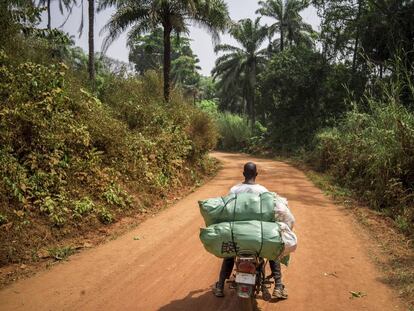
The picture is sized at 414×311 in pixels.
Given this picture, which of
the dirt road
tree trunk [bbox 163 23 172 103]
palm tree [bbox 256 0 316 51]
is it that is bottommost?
the dirt road

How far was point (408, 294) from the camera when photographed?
555 centimetres

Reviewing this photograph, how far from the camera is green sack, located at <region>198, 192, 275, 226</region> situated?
4539 millimetres

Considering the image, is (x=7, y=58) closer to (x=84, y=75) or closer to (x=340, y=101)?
(x=84, y=75)

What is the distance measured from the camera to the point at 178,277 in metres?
6.10

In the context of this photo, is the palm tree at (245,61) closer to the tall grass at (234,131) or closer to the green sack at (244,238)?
the tall grass at (234,131)

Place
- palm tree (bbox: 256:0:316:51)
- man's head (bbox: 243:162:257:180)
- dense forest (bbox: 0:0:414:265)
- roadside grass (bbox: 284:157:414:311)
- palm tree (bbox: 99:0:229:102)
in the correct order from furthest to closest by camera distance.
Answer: palm tree (bbox: 256:0:316:51)
palm tree (bbox: 99:0:229:102)
dense forest (bbox: 0:0:414:265)
roadside grass (bbox: 284:157:414:311)
man's head (bbox: 243:162:257:180)

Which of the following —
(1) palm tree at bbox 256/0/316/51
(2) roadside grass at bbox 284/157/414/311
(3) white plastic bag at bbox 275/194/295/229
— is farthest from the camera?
(1) palm tree at bbox 256/0/316/51

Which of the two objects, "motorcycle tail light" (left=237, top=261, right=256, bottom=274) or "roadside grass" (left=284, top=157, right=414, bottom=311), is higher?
"motorcycle tail light" (left=237, top=261, right=256, bottom=274)

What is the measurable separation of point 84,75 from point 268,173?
903 centimetres

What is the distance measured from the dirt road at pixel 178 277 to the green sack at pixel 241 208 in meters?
1.24

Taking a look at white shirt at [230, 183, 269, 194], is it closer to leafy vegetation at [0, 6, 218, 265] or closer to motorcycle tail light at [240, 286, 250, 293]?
motorcycle tail light at [240, 286, 250, 293]

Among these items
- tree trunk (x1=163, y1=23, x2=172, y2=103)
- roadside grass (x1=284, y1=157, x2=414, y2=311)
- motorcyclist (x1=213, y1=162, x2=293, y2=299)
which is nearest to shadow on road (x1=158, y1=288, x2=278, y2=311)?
motorcyclist (x1=213, y1=162, x2=293, y2=299)

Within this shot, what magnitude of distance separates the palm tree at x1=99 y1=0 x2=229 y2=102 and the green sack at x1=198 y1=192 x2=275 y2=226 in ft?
46.6

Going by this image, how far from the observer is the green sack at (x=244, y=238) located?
14.1ft
